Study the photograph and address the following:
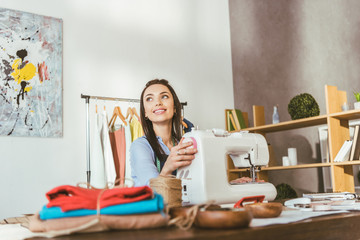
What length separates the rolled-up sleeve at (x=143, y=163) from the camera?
5.73 ft

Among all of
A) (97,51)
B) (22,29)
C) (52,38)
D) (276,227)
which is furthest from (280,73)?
(276,227)

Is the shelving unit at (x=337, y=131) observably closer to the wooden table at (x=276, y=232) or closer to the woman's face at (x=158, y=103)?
the woman's face at (x=158, y=103)

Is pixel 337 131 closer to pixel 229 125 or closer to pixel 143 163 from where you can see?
pixel 229 125

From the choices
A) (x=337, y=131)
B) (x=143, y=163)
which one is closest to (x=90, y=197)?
(x=143, y=163)

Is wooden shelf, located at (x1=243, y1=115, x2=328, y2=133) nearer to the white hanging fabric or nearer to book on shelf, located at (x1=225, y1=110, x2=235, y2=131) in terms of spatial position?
book on shelf, located at (x1=225, y1=110, x2=235, y2=131)

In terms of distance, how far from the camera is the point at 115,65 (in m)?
3.94

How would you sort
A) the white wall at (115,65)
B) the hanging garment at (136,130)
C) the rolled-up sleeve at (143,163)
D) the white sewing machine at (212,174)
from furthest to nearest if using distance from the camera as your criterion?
the white wall at (115,65), the hanging garment at (136,130), the rolled-up sleeve at (143,163), the white sewing machine at (212,174)

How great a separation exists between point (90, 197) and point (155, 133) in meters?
1.16

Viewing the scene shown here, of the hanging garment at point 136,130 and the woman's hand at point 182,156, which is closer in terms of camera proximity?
the woman's hand at point 182,156

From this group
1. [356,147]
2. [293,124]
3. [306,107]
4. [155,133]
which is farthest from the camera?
[293,124]

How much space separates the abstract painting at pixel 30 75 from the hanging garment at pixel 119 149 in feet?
2.04

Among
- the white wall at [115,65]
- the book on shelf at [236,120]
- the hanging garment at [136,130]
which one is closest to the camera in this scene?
the hanging garment at [136,130]

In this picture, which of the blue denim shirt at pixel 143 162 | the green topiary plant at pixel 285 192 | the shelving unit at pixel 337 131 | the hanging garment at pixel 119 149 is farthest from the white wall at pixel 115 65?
the blue denim shirt at pixel 143 162

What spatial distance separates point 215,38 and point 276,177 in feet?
6.15
